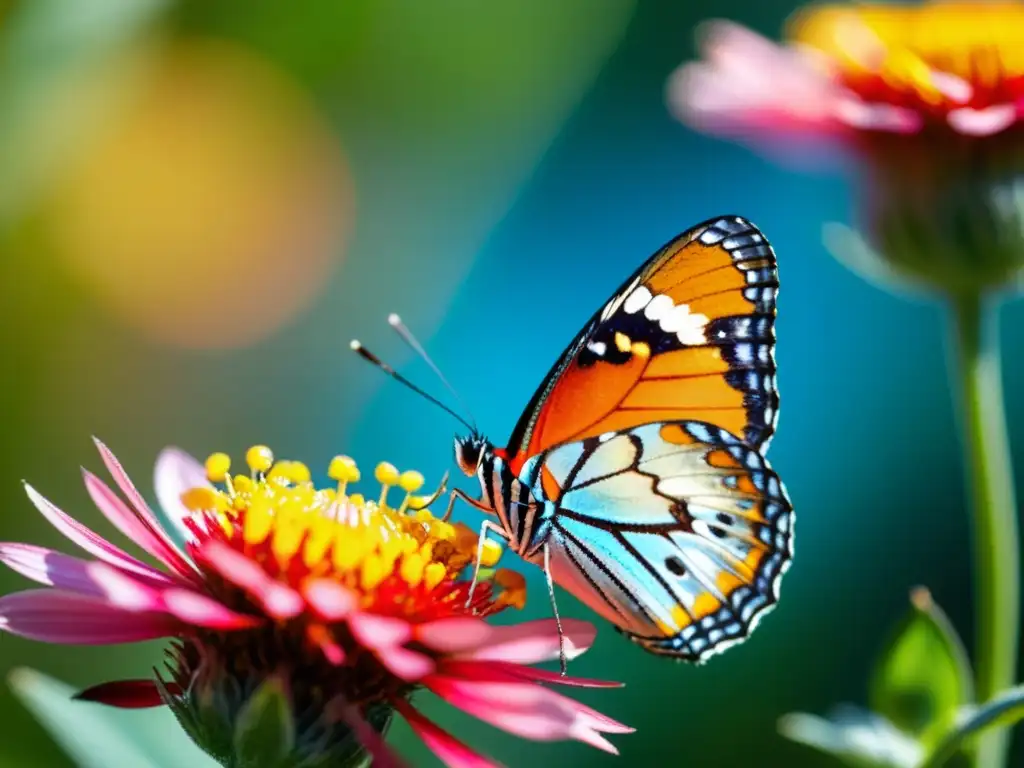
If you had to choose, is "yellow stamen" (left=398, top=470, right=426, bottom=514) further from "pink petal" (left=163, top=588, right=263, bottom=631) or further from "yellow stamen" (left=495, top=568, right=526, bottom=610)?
"pink petal" (left=163, top=588, right=263, bottom=631)

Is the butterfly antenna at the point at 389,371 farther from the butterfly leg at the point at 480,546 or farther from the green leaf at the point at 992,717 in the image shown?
the green leaf at the point at 992,717

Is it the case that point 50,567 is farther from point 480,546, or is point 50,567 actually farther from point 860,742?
point 860,742

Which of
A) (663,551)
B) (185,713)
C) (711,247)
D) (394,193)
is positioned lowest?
(185,713)

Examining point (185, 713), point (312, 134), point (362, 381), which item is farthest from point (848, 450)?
point (185, 713)

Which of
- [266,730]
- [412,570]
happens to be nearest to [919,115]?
[412,570]

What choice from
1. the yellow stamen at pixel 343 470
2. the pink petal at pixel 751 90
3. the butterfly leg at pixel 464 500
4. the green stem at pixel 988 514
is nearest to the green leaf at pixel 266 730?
the yellow stamen at pixel 343 470

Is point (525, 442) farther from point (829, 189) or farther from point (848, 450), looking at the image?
point (848, 450)
